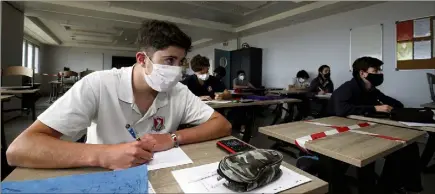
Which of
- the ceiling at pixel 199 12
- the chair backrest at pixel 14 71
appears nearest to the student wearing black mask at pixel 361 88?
the ceiling at pixel 199 12

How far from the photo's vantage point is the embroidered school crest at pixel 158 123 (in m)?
1.01

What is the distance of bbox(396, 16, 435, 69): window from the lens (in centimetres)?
369

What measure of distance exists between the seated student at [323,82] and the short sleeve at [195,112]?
3915 millimetres

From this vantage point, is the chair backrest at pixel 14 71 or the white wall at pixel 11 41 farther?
the white wall at pixel 11 41

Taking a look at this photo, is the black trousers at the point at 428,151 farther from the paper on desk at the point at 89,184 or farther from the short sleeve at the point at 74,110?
the short sleeve at the point at 74,110

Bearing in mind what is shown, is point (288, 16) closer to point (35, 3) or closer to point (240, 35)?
point (240, 35)

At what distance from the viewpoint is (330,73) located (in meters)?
4.95

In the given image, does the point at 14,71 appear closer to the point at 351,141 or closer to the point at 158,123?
the point at 158,123

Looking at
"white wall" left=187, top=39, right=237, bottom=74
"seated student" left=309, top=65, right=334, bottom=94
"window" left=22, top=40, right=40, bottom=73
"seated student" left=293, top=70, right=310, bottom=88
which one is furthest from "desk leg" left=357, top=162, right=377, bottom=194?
"window" left=22, top=40, right=40, bottom=73

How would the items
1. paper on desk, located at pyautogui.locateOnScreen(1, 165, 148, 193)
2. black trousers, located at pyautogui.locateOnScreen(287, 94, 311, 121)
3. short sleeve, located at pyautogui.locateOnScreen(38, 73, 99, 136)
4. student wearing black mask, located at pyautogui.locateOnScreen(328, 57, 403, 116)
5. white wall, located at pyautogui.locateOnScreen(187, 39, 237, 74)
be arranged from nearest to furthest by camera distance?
paper on desk, located at pyautogui.locateOnScreen(1, 165, 148, 193) → short sleeve, located at pyautogui.locateOnScreen(38, 73, 99, 136) → student wearing black mask, located at pyautogui.locateOnScreen(328, 57, 403, 116) → black trousers, located at pyautogui.locateOnScreen(287, 94, 311, 121) → white wall, located at pyautogui.locateOnScreen(187, 39, 237, 74)

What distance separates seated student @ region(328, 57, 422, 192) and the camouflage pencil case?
140 centimetres

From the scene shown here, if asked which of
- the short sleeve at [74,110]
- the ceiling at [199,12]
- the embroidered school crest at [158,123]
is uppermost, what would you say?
the ceiling at [199,12]

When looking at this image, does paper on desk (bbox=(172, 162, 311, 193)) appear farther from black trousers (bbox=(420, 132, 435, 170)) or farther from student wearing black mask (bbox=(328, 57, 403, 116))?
black trousers (bbox=(420, 132, 435, 170))

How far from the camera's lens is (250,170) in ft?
1.78
